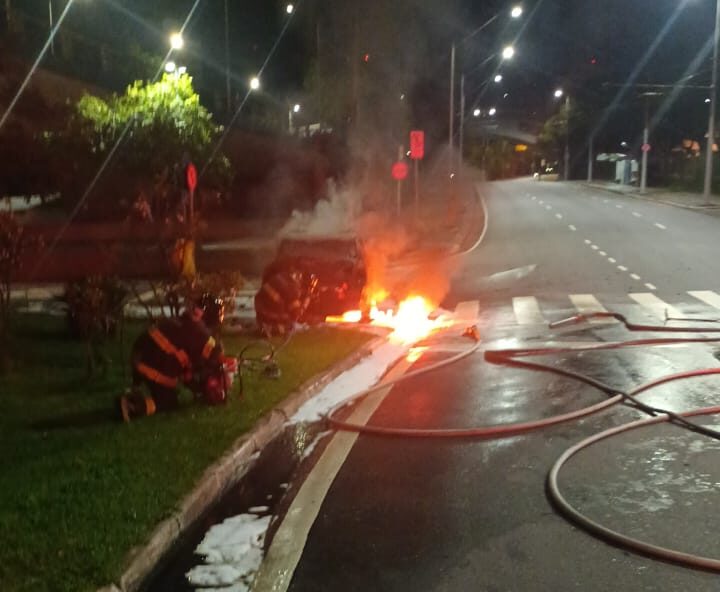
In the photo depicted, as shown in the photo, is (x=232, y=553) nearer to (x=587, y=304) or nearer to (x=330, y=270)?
(x=330, y=270)

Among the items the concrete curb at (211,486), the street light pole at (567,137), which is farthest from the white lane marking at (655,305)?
the street light pole at (567,137)

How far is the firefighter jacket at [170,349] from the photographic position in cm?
767

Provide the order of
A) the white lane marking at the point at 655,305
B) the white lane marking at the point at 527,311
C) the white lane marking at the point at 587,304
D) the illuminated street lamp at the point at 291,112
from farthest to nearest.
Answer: the illuminated street lamp at the point at 291,112 < the white lane marking at the point at 587,304 < the white lane marking at the point at 655,305 < the white lane marking at the point at 527,311

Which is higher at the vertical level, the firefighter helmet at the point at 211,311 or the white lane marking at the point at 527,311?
the firefighter helmet at the point at 211,311

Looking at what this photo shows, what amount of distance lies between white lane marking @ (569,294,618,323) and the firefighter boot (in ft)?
29.6

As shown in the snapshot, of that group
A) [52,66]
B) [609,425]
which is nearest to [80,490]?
[609,425]

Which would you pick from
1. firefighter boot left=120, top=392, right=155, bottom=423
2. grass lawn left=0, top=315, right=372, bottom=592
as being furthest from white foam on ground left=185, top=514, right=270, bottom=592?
firefighter boot left=120, top=392, right=155, bottom=423

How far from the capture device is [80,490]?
5566 millimetres

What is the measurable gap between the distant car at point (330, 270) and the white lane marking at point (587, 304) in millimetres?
4186

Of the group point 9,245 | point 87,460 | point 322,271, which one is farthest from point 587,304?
point 87,460

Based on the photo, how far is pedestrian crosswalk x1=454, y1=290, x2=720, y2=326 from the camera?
1491 cm

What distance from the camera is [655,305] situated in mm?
16328

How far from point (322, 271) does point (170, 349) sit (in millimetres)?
7884

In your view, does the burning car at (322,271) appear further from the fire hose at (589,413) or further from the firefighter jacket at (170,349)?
the firefighter jacket at (170,349)
